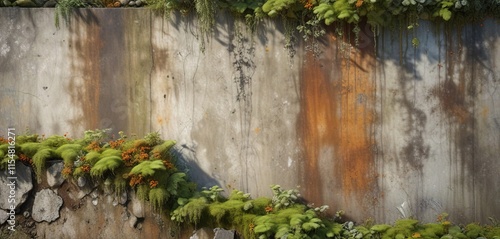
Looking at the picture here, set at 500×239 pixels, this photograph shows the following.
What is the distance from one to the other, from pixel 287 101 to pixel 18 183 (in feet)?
14.5

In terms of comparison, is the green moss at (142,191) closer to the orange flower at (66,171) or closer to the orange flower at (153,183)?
the orange flower at (153,183)

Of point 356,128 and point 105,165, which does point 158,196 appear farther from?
point 356,128

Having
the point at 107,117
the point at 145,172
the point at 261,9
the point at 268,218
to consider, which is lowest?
the point at 268,218

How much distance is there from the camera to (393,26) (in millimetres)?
10602

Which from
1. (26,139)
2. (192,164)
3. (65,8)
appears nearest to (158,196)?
(192,164)

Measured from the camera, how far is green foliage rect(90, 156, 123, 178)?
391 inches

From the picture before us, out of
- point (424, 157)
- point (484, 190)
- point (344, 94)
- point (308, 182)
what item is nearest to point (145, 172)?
point (308, 182)

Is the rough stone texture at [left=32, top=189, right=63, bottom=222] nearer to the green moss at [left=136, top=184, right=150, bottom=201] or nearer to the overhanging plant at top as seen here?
the green moss at [left=136, top=184, right=150, bottom=201]

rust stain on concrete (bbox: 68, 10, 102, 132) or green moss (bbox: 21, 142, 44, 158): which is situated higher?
rust stain on concrete (bbox: 68, 10, 102, 132)

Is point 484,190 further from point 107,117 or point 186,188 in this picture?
point 107,117

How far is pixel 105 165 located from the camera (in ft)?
32.6

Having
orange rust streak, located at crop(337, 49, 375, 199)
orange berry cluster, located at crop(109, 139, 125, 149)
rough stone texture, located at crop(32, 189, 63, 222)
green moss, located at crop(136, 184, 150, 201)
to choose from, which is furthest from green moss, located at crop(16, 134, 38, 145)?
orange rust streak, located at crop(337, 49, 375, 199)

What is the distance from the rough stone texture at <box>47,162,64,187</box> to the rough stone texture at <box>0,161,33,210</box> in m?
0.29

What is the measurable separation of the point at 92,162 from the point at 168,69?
201 cm
